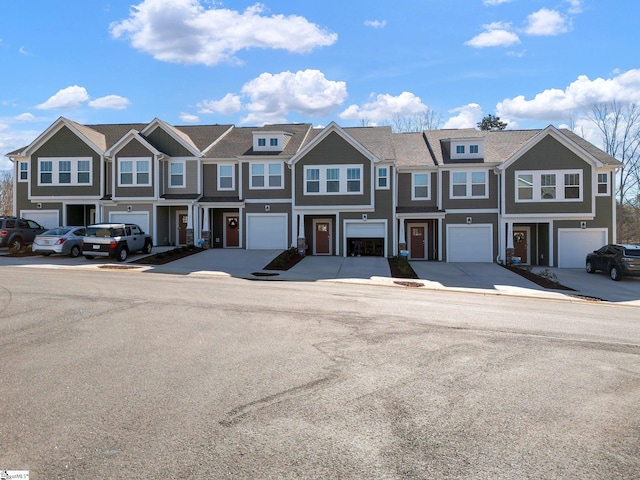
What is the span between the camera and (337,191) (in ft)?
92.6

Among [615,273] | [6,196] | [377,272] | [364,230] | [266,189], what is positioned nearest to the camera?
[377,272]

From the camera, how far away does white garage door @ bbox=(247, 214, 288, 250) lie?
29.6 m

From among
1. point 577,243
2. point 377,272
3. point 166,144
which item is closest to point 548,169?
point 577,243

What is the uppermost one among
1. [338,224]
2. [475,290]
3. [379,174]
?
[379,174]

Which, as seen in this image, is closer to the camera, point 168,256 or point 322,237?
point 168,256

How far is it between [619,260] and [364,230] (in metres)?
13.3

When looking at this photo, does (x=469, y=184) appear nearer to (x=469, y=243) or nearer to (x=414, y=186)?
(x=414, y=186)

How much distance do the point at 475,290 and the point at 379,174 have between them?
11956 mm

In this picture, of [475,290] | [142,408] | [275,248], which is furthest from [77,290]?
[275,248]

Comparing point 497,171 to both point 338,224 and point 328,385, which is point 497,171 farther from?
point 328,385

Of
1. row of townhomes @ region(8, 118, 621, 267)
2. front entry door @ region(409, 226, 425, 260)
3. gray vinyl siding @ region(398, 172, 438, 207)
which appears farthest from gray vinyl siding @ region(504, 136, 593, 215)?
front entry door @ region(409, 226, 425, 260)

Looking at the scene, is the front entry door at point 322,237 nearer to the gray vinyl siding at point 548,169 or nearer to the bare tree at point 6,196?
the gray vinyl siding at point 548,169

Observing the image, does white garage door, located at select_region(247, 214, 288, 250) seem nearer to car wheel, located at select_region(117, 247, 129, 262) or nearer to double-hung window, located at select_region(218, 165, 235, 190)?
double-hung window, located at select_region(218, 165, 235, 190)

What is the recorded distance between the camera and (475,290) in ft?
59.8
